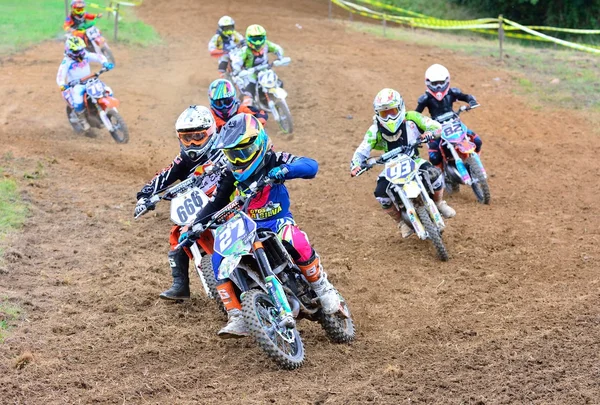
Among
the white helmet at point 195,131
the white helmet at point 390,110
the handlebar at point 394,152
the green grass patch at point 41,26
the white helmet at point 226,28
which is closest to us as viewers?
the white helmet at point 195,131

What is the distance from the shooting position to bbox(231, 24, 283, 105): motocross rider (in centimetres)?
1545

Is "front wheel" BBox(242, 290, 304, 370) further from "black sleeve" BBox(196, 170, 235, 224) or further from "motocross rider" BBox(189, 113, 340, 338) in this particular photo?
"black sleeve" BBox(196, 170, 235, 224)

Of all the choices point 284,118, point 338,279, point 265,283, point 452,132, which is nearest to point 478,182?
point 452,132

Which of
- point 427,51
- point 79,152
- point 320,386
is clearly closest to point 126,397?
point 320,386

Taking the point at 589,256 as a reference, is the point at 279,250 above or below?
above

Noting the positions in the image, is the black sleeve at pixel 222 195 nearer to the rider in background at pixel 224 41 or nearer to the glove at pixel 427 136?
the glove at pixel 427 136

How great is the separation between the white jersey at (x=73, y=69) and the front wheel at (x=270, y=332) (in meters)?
10.1

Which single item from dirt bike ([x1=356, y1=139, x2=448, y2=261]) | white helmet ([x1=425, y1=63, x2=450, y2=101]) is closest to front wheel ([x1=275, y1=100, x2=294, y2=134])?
white helmet ([x1=425, y1=63, x2=450, y2=101])

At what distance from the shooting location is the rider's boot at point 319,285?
21.7 feet

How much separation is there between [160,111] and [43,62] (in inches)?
204

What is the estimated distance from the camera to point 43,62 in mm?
20656

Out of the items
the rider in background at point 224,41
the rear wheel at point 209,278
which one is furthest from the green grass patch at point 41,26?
the rear wheel at point 209,278

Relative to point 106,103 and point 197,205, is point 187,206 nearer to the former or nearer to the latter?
point 197,205

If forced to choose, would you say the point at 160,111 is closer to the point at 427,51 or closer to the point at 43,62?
the point at 43,62
